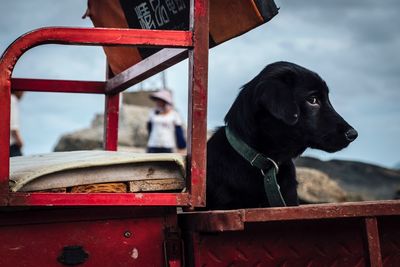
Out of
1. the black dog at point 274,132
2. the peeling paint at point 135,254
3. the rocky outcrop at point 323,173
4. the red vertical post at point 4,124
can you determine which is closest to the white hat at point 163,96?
the rocky outcrop at point 323,173

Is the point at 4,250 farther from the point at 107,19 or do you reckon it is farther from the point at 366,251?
the point at 107,19

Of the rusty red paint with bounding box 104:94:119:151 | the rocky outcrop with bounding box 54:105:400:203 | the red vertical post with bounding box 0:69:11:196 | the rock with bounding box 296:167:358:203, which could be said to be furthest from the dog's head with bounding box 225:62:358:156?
the rock with bounding box 296:167:358:203

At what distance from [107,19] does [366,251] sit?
6.89ft

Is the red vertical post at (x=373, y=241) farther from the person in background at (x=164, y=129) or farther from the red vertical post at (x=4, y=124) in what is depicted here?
the person in background at (x=164, y=129)

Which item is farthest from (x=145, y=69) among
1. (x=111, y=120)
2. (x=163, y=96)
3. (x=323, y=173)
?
(x=163, y=96)

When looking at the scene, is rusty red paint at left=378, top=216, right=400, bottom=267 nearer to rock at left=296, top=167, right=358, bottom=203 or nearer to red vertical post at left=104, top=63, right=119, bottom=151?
red vertical post at left=104, top=63, right=119, bottom=151

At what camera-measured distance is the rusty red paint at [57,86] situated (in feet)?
12.3

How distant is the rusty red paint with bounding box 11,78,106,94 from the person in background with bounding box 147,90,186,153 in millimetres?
7331

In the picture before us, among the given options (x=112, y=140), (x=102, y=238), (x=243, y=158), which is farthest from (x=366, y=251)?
(x=112, y=140)

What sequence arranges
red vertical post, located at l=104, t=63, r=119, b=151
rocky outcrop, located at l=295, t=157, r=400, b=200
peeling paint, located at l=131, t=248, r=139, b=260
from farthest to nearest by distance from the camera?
rocky outcrop, located at l=295, t=157, r=400, b=200
red vertical post, located at l=104, t=63, r=119, b=151
peeling paint, located at l=131, t=248, r=139, b=260

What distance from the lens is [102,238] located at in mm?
2525

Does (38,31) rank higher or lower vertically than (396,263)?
higher

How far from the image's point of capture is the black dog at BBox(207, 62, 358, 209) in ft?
11.4

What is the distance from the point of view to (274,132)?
364cm
